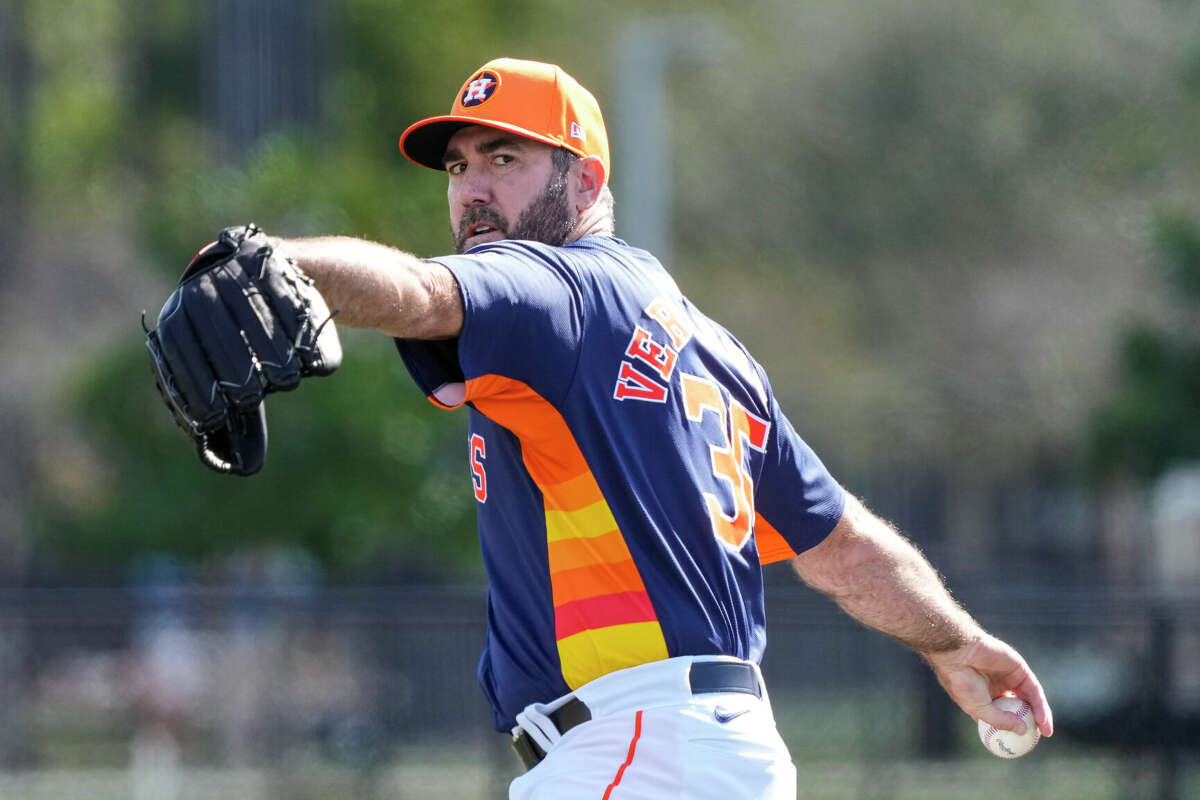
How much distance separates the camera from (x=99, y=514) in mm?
15734

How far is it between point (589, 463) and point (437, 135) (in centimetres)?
108

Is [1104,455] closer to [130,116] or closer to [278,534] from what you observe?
[278,534]

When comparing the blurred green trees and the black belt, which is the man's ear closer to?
the black belt

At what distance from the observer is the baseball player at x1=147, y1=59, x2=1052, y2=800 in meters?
3.61

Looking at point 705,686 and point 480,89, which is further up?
point 480,89

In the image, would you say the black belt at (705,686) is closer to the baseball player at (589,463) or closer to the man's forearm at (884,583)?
the baseball player at (589,463)

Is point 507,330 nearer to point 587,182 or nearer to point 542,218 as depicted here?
point 542,218

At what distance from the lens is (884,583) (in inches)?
185

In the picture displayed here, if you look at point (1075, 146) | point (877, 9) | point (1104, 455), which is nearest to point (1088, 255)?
point (1075, 146)

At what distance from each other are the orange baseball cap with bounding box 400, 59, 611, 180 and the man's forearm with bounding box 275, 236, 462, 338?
0.93m

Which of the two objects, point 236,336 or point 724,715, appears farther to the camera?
point 724,715

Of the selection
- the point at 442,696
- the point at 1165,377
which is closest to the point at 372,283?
the point at 442,696

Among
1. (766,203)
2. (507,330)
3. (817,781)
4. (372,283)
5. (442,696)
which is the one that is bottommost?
(817,781)

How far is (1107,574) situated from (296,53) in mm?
10782
